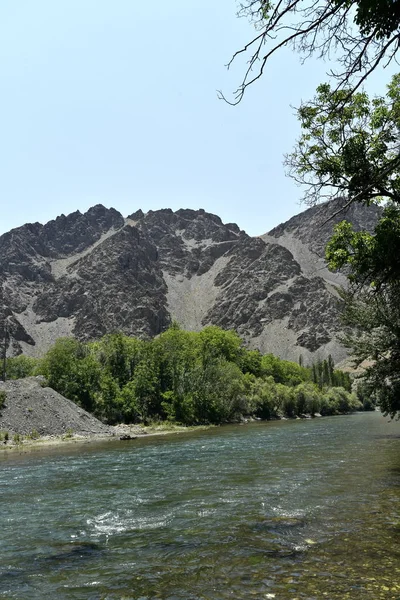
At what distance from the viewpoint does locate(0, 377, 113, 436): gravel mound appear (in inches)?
2067

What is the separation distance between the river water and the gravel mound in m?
30.9

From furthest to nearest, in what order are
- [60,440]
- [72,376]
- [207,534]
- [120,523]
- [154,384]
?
[154,384], [72,376], [60,440], [120,523], [207,534]

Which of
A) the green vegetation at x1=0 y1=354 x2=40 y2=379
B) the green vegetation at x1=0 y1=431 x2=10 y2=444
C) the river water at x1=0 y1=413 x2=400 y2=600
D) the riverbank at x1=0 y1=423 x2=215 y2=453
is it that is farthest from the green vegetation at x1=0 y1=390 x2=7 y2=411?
→ the green vegetation at x1=0 y1=354 x2=40 y2=379

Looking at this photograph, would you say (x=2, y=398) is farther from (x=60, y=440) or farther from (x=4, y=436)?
(x=60, y=440)

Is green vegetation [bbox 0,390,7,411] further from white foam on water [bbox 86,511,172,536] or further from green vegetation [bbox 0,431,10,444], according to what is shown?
white foam on water [bbox 86,511,172,536]

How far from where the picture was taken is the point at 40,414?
183ft

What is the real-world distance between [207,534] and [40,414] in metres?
48.4

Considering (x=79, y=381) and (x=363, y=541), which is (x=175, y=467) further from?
(x=79, y=381)

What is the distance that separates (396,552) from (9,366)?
506 feet

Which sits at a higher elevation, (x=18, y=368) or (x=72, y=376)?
(x=18, y=368)

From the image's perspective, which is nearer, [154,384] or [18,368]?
[154,384]

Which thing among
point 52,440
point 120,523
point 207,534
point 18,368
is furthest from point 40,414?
point 18,368

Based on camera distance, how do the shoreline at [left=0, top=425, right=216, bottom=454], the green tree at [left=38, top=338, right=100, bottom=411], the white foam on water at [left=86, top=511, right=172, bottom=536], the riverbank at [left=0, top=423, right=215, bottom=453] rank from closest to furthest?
the white foam on water at [left=86, top=511, right=172, bottom=536], the shoreline at [left=0, top=425, right=216, bottom=454], the riverbank at [left=0, top=423, right=215, bottom=453], the green tree at [left=38, top=338, right=100, bottom=411]

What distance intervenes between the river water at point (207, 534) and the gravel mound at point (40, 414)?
101 feet
